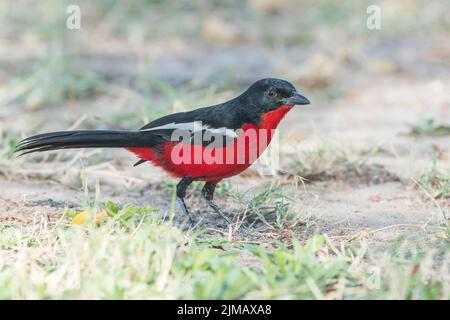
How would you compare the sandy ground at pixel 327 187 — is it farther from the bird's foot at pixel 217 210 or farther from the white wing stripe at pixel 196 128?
the white wing stripe at pixel 196 128

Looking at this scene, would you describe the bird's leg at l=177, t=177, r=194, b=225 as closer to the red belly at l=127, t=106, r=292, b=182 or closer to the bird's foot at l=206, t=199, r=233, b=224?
the red belly at l=127, t=106, r=292, b=182

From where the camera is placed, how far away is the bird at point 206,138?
4.53 meters

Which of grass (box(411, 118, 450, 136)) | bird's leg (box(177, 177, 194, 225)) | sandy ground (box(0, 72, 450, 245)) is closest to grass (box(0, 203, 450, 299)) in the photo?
sandy ground (box(0, 72, 450, 245))

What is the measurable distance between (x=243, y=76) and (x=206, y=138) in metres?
4.26

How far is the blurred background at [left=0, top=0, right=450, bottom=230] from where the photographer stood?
5.73 metres

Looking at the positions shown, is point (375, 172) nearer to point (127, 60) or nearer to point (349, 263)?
point (349, 263)

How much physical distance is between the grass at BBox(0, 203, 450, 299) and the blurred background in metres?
1.40

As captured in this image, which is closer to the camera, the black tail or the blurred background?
the black tail

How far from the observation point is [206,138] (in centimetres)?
458

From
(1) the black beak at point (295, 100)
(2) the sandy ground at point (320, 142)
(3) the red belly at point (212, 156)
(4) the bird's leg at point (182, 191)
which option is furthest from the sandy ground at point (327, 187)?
(1) the black beak at point (295, 100)

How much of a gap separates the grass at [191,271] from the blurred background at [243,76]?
1.40 metres
